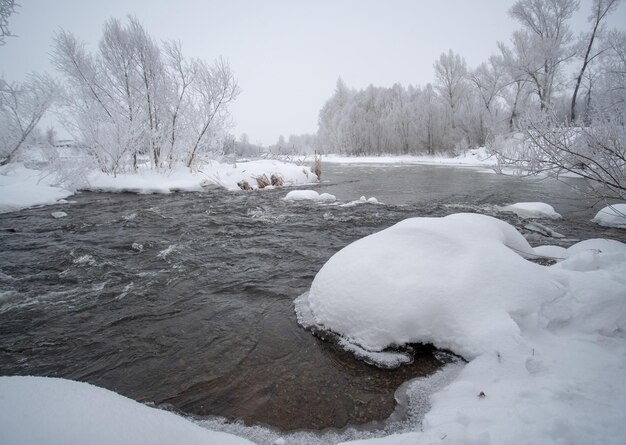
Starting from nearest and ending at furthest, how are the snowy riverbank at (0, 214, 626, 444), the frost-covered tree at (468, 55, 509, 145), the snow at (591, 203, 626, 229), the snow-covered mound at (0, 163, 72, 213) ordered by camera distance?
the snowy riverbank at (0, 214, 626, 444), the snow at (591, 203, 626, 229), the snow-covered mound at (0, 163, 72, 213), the frost-covered tree at (468, 55, 509, 145)

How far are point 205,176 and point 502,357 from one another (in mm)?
14765

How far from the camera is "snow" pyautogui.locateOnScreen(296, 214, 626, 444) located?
4.88 ft

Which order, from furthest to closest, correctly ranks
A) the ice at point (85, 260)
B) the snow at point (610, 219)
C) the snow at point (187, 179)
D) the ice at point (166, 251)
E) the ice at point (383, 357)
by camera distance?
the snow at point (187, 179), the snow at point (610, 219), the ice at point (166, 251), the ice at point (85, 260), the ice at point (383, 357)

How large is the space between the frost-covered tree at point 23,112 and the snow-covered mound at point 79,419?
659 inches

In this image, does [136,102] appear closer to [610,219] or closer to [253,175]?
[253,175]

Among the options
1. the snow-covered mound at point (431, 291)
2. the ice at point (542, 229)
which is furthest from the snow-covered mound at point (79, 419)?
the ice at point (542, 229)

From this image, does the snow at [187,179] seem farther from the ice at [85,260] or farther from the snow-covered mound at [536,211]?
the snow-covered mound at [536,211]

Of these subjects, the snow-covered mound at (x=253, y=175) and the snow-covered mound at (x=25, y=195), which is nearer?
the snow-covered mound at (x=25, y=195)

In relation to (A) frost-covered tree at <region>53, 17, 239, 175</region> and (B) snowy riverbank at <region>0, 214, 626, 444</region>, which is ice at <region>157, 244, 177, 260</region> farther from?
(A) frost-covered tree at <region>53, 17, 239, 175</region>

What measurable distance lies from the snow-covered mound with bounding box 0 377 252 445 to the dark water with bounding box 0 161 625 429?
0.43 meters

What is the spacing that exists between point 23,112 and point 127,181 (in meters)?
6.41

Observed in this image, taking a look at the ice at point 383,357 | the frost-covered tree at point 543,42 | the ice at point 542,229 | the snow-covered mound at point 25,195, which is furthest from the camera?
the frost-covered tree at point 543,42

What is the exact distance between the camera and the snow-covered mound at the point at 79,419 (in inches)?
50.2

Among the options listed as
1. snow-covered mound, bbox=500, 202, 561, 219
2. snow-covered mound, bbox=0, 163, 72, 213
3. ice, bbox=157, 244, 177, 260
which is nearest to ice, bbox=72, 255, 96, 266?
ice, bbox=157, 244, 177, 260
